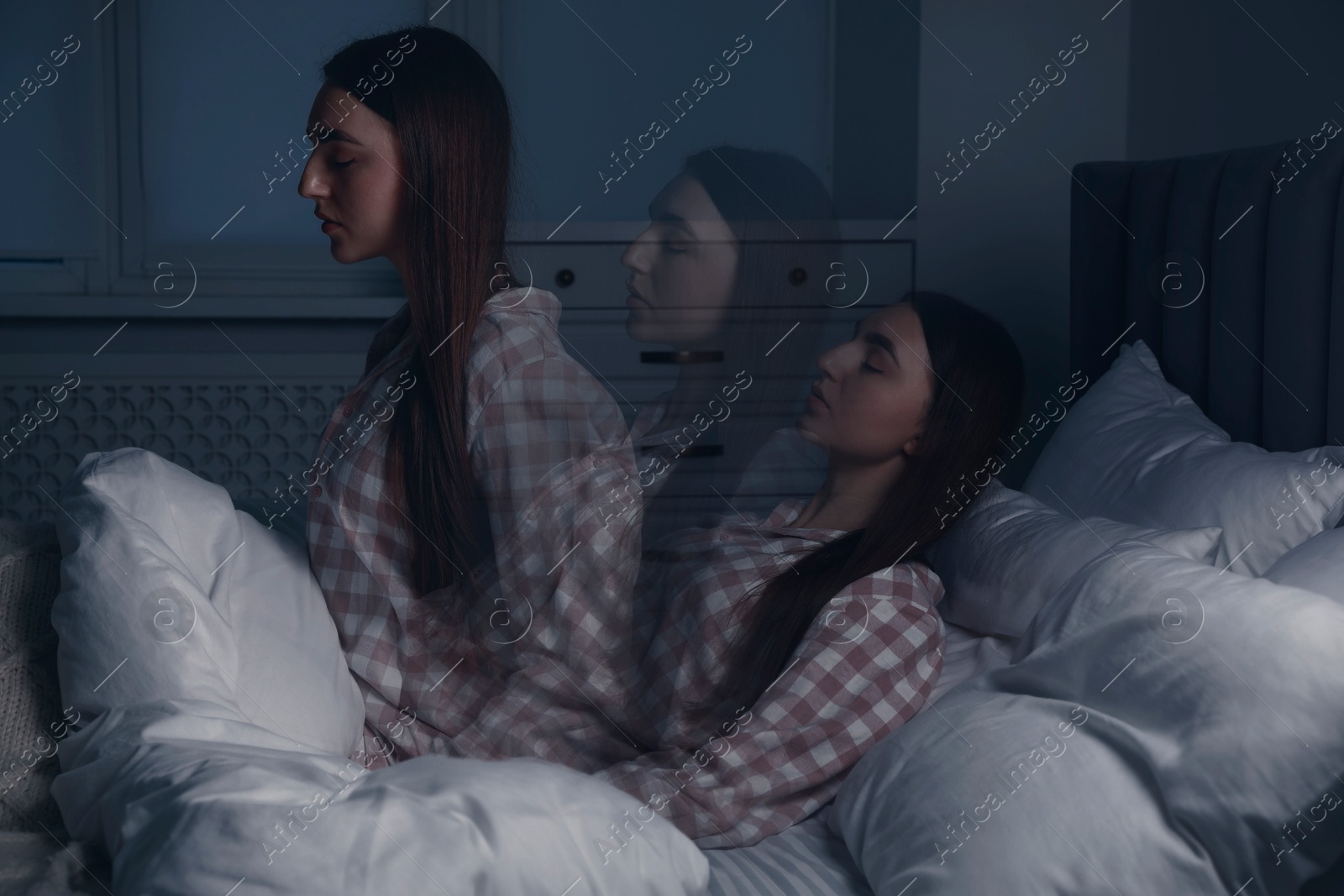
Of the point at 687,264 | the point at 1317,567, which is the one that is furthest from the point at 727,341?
the point at 1317,567

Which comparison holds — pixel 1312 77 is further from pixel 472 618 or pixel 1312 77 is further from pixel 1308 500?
pixel 472 618

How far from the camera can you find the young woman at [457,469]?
0.81m

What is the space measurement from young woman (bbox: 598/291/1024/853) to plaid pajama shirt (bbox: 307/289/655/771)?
0.16 feet

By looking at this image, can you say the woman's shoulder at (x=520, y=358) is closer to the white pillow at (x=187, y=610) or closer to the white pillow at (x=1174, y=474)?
the white pillow at (x=187, y=610)

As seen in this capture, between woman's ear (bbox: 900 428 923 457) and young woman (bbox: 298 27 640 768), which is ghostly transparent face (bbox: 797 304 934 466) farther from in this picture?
young woman (bbox: 298 27 640 768)

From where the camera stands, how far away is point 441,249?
861 mm

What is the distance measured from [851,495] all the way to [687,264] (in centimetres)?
32

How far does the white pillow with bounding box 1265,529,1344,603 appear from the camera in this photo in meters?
0.66

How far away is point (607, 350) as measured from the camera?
1750 millimetres

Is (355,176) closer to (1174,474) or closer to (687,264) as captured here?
(687,264)

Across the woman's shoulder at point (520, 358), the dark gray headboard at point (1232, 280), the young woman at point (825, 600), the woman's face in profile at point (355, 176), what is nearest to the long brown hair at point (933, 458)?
the young woman at point (825, 600)

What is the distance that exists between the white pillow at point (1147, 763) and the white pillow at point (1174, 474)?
22 centimetres

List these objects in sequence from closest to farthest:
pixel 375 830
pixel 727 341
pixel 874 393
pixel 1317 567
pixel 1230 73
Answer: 1. pixel 375 830
2. pixel 1317 567
3. pixel 874 393
4. pixel 727 341
5. pixel 1230 73

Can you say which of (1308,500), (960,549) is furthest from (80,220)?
(1308,500)
